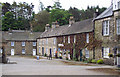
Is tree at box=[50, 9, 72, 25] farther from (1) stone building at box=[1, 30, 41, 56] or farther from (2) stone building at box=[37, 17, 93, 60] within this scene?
(2) stone building at box=[37, 17, 93, 60]

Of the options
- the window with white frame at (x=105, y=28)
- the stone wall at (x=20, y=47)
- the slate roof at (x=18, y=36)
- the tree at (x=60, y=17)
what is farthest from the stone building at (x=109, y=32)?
the tree at (x=60, y=17)

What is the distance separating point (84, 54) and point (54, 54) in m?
14.0

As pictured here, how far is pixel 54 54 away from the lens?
4578 cm

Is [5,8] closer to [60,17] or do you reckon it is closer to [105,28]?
[60,17]

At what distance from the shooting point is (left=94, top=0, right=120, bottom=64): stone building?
2488cm

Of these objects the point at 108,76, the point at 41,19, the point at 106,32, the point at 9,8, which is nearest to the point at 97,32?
the point at 106,32

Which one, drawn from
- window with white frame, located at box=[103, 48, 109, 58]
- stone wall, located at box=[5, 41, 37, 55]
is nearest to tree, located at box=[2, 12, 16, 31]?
stone wall, located at box=[5, 41, 37, 55]

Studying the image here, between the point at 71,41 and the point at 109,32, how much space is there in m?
12.1

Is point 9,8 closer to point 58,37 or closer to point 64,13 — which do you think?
point 64,13

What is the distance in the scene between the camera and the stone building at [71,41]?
3234 cm

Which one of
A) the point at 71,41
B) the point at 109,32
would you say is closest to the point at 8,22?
the point at 71,41

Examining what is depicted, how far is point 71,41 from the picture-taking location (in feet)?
124

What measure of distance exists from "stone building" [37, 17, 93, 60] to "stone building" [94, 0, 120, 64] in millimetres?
2232

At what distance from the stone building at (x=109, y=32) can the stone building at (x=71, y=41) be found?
7.32 ft
